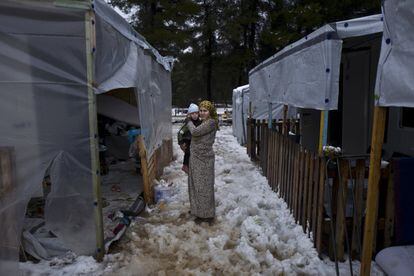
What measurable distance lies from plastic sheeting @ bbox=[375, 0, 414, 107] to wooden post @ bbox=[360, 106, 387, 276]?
14 centimetres

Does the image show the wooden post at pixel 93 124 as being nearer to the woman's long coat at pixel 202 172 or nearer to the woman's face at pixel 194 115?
the woman's long coat at pixel 202 172

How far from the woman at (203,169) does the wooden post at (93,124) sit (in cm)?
153

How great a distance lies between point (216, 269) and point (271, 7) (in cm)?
2544

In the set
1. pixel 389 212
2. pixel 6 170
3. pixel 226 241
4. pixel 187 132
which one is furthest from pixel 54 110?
pixel 389 212

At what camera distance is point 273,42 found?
22703 millimetres

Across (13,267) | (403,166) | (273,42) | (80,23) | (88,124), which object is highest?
(273,42)

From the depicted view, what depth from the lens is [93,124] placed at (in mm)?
3615

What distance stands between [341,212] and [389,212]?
50cm

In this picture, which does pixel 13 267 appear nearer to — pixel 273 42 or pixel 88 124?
pixel 88 124

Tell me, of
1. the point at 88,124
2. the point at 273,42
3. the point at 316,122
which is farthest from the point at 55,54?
the point at 273,42

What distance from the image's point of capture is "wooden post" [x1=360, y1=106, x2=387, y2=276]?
2503mm

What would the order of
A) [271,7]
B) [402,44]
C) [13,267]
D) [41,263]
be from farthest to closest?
[271,7] → [41,263] → [13,267] → [402,44]

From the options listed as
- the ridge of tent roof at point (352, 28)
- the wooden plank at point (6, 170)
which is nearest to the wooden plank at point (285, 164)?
the ridge of tent roof at point (352, 28)

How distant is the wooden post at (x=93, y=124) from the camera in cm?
352
